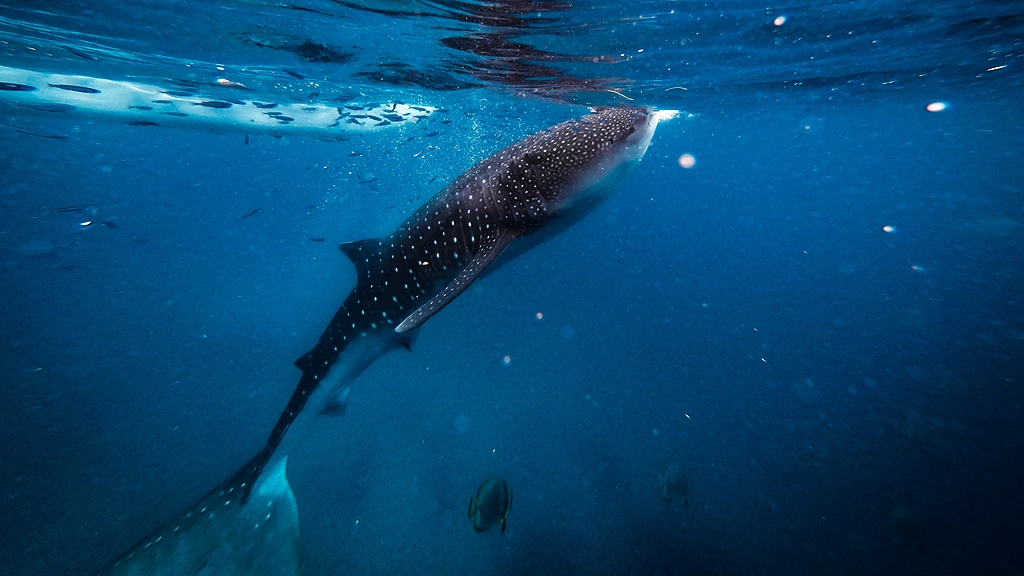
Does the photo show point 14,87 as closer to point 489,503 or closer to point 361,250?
point 361,250

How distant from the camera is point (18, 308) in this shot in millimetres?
21516

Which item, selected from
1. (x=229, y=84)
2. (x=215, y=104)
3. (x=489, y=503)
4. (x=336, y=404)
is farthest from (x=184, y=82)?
(x=489, y=503)

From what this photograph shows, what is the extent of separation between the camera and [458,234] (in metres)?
4.04

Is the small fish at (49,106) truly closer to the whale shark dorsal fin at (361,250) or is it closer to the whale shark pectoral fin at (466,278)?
the whale shark dorsal fin at (361,250)

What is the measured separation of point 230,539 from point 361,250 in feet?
11.5

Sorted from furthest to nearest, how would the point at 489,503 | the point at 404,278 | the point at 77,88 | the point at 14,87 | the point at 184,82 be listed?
1. the point at 77,88
2. the point at 14,87
3. the point at 184,82
4. the point at 489,503
5. the point at 404,278

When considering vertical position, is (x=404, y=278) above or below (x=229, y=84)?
below

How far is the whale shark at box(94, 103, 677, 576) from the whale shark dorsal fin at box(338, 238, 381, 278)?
0.05 ft

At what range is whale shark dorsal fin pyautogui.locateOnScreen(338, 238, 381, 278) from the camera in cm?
486

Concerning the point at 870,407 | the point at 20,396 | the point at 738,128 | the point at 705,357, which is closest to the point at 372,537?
the point at 20,396

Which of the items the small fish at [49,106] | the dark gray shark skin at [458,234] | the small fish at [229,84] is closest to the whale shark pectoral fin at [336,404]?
the dark gray shark skin at [458,234]


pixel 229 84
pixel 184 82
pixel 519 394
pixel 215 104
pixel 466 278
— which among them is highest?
pixel 466 278

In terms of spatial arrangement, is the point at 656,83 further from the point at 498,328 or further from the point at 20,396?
the point at 20,396

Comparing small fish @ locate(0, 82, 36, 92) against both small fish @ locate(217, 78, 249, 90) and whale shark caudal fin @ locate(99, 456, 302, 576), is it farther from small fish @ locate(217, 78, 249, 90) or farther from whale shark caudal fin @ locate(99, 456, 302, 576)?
whale shark caudal fin @ locate(99, 456, 302, 576)
